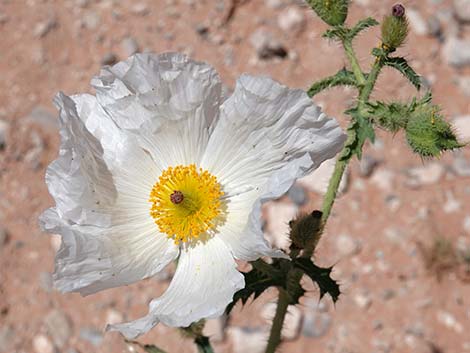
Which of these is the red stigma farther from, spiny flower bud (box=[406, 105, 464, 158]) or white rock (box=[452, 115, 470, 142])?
Result: white rock (box=[452, 115, 470, 142])

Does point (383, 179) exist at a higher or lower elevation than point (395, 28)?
lower

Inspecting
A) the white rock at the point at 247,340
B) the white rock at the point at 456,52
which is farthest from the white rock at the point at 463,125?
the white rock at the point at 247,340

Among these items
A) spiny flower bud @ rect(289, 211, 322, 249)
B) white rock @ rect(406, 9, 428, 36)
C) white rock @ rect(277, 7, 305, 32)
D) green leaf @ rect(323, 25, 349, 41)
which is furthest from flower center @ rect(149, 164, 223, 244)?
white rock @ rect(406, 9, 428, 36)

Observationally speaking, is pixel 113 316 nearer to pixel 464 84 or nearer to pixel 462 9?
pixel 464 84

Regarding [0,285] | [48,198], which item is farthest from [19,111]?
[0,285]

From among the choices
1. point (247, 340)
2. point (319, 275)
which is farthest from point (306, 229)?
point (247, 340)

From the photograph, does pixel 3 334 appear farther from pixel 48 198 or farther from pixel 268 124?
pixel 268 124

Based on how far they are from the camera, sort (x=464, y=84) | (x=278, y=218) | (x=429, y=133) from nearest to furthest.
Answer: (x=429, y=133), (x=278, y=218), (x=464, y=84)
